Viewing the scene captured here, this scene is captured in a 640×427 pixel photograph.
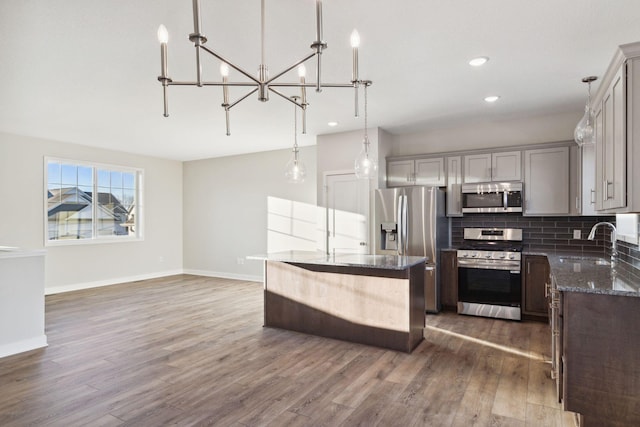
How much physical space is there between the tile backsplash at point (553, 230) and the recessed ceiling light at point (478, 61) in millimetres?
2403

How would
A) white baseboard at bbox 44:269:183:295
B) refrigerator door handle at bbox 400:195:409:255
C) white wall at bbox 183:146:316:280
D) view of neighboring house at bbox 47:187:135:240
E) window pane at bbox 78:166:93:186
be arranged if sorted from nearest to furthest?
1. refrigerator door handle at bbox 400:195:409:255
2. white baseboard at bbox 44:269:183:295
3. view of neighboring house at bbox 47:187:135:240
4. window pane at bbox 78:166:93:186
5. white wall at bbox 183:146:316:280

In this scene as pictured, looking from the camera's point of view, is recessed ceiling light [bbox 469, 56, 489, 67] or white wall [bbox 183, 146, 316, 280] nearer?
recessed ceiling light [bbox 469, 56, 489, 67]

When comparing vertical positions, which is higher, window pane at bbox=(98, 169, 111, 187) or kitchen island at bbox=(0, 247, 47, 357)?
window pane at bbox=(98, 169, 111, 187)

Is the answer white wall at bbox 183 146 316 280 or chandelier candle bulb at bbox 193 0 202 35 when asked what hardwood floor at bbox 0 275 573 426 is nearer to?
chandelier candle bulb at bbox 193 0 202 35

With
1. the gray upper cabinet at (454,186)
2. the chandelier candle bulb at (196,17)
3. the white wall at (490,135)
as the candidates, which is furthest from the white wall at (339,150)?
the chandelier candle bulb at (196,17)

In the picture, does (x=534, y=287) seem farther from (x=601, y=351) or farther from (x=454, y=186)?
(x=601, y=351)

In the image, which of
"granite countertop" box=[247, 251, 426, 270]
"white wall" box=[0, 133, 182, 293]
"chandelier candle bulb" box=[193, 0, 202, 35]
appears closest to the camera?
"chandelier candle bulb" box=[193, 0, 202, 35]

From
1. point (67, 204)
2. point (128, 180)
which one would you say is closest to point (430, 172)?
point (128, 180)

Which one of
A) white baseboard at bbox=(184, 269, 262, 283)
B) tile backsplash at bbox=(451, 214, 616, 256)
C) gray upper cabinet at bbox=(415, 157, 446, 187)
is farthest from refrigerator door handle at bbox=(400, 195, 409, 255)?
white baseboard at bbox=(184, 269, 262, 283)

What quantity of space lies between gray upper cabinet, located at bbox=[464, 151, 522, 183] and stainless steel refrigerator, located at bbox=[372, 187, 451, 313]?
19.4 inches

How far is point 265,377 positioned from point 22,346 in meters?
2.50

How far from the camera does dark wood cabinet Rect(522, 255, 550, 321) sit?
4.57m

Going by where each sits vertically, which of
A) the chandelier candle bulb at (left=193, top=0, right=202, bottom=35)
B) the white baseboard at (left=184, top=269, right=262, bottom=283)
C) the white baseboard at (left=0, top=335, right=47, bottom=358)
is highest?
the chandelier candle bulb at (left=193, top=0, right=202, bottom=35)

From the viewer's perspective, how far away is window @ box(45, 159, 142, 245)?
21.4ft
